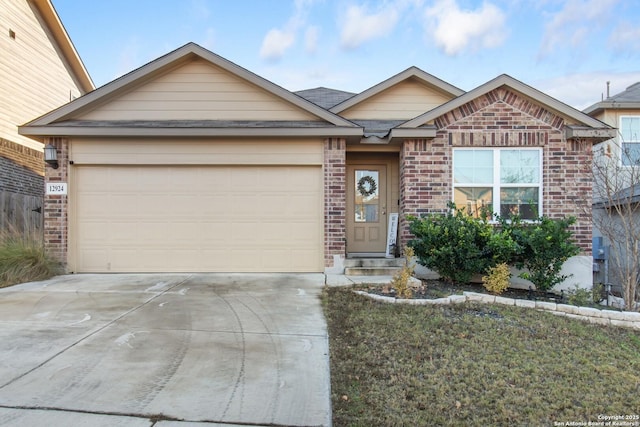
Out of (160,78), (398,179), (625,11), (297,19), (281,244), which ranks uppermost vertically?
(297,19)

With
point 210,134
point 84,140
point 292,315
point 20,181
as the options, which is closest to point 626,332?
point 292,315

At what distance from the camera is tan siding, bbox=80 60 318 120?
30.4ft

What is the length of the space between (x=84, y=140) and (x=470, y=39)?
15.9 metres

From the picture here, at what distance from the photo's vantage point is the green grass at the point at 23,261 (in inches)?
316

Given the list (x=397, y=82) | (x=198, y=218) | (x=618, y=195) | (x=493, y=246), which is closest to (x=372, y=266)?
(x=493, y=246)

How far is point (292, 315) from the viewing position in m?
5.83

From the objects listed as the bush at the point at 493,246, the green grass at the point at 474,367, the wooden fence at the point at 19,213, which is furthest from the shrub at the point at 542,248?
the wooden fence at the point at 19,213

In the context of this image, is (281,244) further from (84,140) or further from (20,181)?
(20,181)

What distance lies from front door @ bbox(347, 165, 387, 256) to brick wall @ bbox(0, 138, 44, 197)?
9186 mm

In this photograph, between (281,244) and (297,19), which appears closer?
(281,244)

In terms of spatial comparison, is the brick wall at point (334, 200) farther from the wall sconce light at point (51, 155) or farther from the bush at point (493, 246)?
the wall sconce light at point (51, 155)

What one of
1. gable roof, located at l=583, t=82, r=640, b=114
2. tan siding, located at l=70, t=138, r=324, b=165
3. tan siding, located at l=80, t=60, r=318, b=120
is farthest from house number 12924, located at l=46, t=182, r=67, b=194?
gable roof, located at l=583, t=82, r=640, b=114

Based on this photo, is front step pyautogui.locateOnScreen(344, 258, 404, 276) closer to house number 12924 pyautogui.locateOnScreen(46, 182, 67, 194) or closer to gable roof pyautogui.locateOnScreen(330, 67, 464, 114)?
gable roof pyautogui.locateOnScreen(330, 67, 464, 114)

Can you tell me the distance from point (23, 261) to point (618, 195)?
10.9 meters
